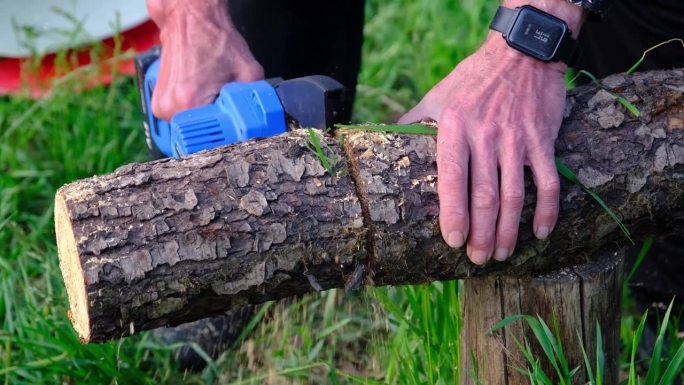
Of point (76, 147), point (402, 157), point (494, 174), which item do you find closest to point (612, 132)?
point (494, 174)

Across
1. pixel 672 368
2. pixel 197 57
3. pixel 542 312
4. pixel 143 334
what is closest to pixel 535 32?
pixel 542 312

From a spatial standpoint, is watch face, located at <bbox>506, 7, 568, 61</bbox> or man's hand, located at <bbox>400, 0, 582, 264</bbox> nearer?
man's hand, located at <bbox>400, 0, 582, 264</bbox>

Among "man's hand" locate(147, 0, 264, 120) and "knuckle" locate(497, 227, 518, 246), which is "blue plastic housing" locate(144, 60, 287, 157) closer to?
"man's hand" locate(147, 0, 264, 120)

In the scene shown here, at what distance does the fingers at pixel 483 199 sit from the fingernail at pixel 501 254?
0.01 m

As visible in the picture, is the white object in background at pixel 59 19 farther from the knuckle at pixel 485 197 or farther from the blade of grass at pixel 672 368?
the blade of grass at pixel 672 368

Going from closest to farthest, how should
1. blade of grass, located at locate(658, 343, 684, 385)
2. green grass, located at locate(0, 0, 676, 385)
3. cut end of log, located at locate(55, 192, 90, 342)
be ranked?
cut end of log, located at locate(55, 192, 90, 342) → blade of grass, located at locate(658, 343, 684, 385) → green grass, located at locate(0, 0, 676, 385)

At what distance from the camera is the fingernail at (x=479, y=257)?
54.2 inches

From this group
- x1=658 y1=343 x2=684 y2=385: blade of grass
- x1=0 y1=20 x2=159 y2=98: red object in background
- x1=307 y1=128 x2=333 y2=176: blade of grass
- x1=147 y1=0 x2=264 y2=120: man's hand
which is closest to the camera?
x1=307 y1=128 x2=333 y2=176: blade of grass

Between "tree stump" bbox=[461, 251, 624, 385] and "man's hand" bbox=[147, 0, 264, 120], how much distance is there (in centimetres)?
78

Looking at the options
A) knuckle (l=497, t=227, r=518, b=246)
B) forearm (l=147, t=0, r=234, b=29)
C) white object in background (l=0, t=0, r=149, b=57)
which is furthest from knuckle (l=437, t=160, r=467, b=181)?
white object in background (l=0, t=0, r=149, b=57)

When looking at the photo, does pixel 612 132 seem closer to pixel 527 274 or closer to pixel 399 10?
pixel 527 274

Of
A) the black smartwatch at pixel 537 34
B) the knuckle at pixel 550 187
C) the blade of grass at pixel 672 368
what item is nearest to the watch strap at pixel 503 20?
the black smartwatch at pixel 537 34

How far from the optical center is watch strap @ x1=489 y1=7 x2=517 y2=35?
58.7 inches

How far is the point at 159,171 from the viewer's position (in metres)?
1.34
